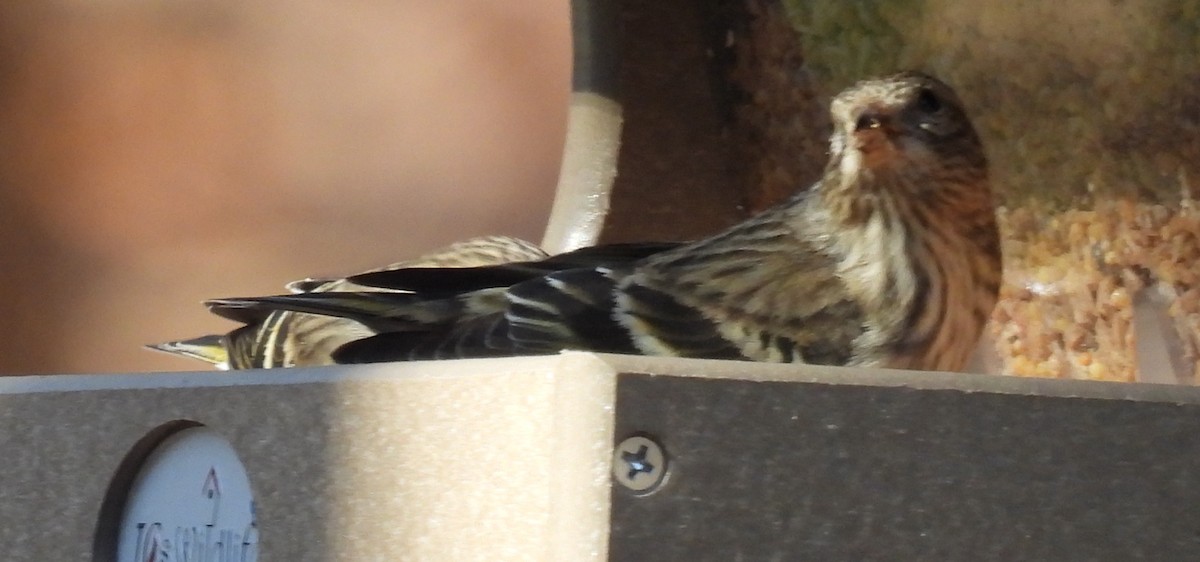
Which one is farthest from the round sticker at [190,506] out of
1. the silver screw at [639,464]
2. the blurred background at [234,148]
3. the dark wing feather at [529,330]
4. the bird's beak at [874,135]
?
the blurred background at [234,148]

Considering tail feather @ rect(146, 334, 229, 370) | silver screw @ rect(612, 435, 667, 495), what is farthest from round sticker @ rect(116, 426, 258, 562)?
tail feather @ rect(146, 334, 229, 370)

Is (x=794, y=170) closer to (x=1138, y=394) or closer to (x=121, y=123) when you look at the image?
(x=1138, y=394)

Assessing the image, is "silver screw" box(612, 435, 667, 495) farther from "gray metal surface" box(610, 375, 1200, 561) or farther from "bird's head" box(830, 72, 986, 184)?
"bird's head" box(830, 72, 986, 184)

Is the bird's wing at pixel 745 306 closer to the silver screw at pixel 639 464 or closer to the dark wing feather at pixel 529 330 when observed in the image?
the dark wing feather at pixel 529 330

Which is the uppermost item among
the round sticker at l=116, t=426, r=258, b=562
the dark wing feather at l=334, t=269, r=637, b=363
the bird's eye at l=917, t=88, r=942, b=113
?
the bird's eye at l=917, t=88, r=942, b=113

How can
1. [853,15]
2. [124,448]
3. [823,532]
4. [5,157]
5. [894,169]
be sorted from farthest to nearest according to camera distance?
[5,157], [853,15], [894,169], [124,448], [823,532]

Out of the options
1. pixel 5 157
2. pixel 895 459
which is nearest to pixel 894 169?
pixel 895 459
